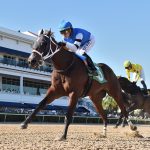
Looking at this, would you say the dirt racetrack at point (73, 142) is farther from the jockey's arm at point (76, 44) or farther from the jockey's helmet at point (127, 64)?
the jockey's helmet at point (127, 64)

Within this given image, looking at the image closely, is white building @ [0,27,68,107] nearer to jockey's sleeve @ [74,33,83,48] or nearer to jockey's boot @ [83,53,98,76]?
jockey's boot @ [83,53,98,76]

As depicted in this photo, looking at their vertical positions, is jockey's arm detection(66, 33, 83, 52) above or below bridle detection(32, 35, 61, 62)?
above

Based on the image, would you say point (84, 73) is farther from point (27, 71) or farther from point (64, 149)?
point (27, 71)

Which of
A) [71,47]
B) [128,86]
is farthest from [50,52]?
[128,86]

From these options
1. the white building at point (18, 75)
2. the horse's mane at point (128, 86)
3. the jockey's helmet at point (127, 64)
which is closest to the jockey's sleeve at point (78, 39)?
the horse's mane at point (128, 86)

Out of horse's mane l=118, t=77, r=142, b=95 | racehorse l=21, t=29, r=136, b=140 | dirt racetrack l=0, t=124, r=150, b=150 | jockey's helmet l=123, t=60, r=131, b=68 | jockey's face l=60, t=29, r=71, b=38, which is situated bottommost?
dirt racetrack l=0, t=124, r=150, b=150

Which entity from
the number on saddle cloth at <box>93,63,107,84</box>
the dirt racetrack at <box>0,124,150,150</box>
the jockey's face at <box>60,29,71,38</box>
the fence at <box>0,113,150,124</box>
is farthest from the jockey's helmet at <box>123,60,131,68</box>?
the fence at <box>0,113,150,124</box>

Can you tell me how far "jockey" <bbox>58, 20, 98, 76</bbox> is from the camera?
8.72 m

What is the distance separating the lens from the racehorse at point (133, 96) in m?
13.7

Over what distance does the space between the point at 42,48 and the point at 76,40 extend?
1.02m

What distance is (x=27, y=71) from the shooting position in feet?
190

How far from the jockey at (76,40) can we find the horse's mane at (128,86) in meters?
4.48

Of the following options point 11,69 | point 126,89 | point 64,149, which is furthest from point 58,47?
point 11,69

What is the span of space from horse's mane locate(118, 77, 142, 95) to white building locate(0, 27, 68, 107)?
3660cm
